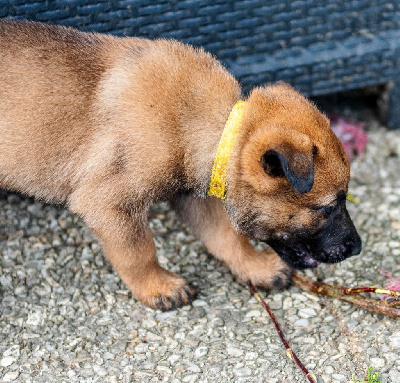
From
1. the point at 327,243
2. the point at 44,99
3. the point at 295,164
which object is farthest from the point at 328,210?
the point at 44,99

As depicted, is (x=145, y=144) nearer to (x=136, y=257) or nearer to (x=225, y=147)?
(x=225, y=147)

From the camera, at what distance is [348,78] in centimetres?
567

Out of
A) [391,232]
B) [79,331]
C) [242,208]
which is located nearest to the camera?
[242,208]

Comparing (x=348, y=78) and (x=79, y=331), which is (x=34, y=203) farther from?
(x=348, y=78)

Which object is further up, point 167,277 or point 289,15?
point 289,15

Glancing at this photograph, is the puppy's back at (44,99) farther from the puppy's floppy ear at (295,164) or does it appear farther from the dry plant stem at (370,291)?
the dry plant stem at (370,291)

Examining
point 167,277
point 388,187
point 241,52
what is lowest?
point 388,187

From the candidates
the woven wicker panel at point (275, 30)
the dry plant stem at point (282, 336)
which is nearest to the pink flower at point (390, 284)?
the dry plant stem at point (282, 336)

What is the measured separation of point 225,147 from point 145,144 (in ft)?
1.48

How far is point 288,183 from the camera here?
3.64 meters

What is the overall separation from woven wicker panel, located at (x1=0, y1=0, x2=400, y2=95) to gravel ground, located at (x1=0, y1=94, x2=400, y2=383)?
1246 millimetres

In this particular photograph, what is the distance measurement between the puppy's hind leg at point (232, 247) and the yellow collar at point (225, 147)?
0.59 meters

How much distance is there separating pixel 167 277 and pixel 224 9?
2112 millimetres

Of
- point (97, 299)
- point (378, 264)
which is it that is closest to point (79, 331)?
point (97, 299)
